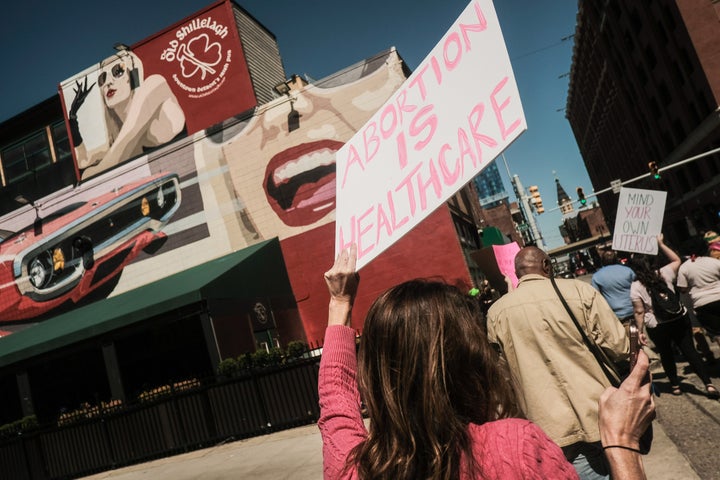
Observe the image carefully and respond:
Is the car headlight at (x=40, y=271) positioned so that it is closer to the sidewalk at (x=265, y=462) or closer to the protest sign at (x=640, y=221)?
the sidewalk at (x=265, y=462)

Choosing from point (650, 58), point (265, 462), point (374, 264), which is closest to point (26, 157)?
point (374, 264)

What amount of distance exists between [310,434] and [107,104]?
15866 millimetres

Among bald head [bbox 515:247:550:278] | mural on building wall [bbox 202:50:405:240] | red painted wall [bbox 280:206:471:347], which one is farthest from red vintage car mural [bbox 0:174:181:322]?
bald head [bbox 515:247:550:278]

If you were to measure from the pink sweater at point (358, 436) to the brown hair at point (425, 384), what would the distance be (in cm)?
5

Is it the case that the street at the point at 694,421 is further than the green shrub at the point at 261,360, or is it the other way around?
the green shrub at the point at 261,360

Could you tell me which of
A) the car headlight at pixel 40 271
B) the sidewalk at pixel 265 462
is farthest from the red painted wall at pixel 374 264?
the car headlight at pixel 40 271

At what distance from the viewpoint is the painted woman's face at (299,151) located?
52.2 ft

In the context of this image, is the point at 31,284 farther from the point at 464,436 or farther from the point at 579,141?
the point at 579,141

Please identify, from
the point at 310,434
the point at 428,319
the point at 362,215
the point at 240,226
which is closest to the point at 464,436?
the point at 428,319

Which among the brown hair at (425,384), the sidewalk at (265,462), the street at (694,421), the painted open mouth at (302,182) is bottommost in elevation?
the street at (694,421)

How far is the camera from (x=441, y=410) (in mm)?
1113

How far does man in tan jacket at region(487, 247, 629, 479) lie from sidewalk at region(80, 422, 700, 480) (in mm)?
2059

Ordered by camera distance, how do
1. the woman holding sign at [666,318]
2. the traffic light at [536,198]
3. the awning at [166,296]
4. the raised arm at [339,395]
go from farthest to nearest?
the traffic light at [536,198], the awning at [166,296], the woman holding sign at [666,318], the raised arm at [339,395]

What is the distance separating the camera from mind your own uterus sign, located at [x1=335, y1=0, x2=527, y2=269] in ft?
5.93
